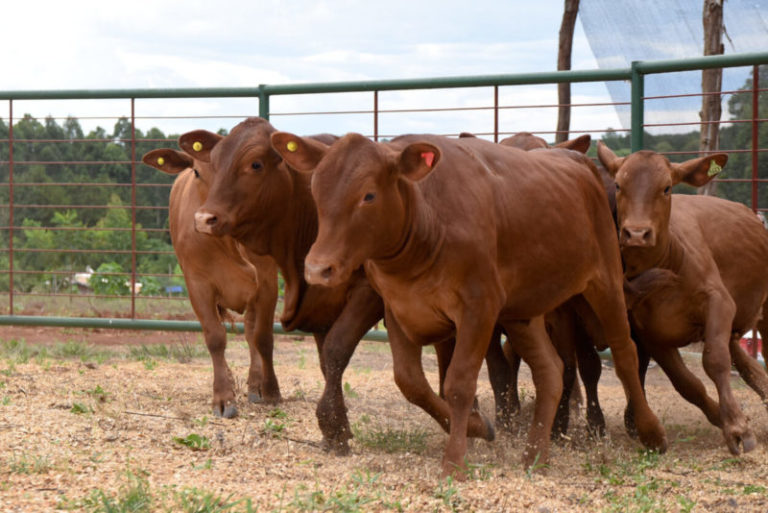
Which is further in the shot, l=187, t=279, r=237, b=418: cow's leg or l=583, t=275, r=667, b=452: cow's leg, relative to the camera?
l=187, t=279, r=237, b=418: cow's leg

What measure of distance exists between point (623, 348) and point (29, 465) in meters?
3.03

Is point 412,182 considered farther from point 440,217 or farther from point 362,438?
point 362,438

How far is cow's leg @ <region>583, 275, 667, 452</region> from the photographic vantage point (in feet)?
17.7

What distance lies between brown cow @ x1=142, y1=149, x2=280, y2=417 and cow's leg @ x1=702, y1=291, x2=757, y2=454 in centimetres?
251

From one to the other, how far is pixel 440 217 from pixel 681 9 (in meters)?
11.0

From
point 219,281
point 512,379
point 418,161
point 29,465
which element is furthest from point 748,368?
point 29,465

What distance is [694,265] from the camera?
5773 millimetres

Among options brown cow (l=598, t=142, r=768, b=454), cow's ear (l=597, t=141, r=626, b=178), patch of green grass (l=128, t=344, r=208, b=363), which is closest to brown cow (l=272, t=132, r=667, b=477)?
brown cow (l=598, t=142, r=768, b=454)

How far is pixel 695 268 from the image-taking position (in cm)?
577

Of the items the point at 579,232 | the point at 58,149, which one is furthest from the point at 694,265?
the point at 58,149

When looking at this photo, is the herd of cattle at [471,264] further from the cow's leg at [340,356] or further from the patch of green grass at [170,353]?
the patch of green grass at [170,353]

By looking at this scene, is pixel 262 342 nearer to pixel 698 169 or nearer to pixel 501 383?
pixel 501 383

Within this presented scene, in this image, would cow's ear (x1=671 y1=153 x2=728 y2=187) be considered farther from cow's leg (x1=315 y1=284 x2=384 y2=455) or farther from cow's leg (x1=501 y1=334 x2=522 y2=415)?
cow's leg (x1=315 y1=284 x2=384 y2=455)

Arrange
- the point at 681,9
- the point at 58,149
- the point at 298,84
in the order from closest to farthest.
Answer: the point at 298,84
the point at 681,9
the point at 58,149
